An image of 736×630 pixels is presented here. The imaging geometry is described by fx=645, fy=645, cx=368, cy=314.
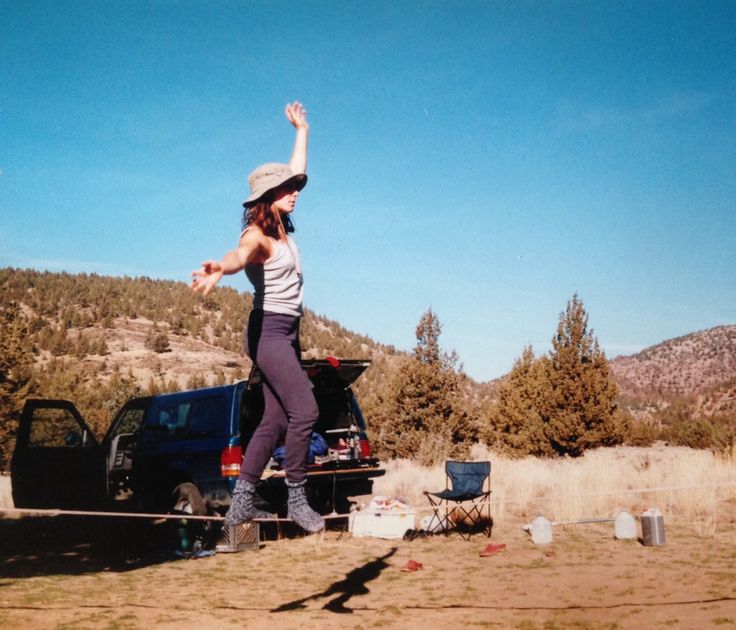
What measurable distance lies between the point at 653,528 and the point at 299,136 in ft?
24.4

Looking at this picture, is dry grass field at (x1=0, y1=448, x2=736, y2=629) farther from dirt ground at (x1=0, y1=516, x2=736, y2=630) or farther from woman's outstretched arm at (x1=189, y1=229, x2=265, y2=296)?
woman's outstretched arm at (x1=189, y1=229, x2=265, y2=296)

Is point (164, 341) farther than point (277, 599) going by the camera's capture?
Yes

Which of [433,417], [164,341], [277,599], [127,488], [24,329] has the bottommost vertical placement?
[277,599]

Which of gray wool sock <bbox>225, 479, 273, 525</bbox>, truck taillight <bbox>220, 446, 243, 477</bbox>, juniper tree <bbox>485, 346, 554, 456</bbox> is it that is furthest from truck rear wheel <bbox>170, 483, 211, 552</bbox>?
juniper tree <bbox>485, 346, 554, 456</bbox>

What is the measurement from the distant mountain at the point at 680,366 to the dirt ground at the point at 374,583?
7138 centimetres

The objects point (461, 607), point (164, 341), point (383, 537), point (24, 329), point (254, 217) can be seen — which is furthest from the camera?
point (164, 341)

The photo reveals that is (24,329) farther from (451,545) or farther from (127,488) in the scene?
(451,545)

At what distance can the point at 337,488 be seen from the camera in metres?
8.79

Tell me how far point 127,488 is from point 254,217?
9168mm

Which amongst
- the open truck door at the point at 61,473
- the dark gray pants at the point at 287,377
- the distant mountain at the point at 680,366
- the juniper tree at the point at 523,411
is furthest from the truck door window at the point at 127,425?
the distant mountain at the point at 680,366

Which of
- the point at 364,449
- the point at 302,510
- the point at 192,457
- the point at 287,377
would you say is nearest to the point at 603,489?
the point at 364,449

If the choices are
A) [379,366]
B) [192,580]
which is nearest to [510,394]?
[192,580]

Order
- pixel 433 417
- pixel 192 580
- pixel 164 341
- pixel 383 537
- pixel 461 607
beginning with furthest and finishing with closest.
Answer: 1. pixel 164 341
2. pixel 433 417
3. pixel 383 537
4. pixel 192 580
5. pixel 461 607

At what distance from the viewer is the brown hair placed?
10.2 ft
